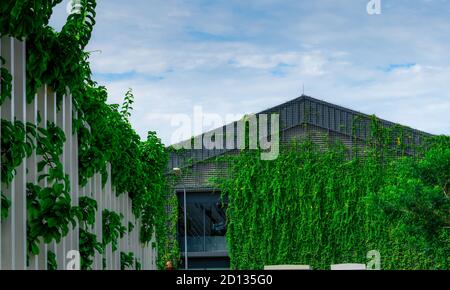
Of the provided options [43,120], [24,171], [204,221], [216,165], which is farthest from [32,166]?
[204,221]

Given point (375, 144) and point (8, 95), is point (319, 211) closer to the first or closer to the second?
point (375, 144)

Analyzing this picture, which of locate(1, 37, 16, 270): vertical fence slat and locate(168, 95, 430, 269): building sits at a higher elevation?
locate(168, 95, 430, 269): building

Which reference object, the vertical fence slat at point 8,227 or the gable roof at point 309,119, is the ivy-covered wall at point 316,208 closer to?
the gable roof at point 309,119

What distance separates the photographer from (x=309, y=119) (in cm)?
1805

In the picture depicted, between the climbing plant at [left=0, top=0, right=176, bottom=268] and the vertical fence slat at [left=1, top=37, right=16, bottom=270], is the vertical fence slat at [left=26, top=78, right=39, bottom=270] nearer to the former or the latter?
the climbing plant at [left=0, top=0, right=176, bottom=268]

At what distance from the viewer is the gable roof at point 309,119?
18.0 meters

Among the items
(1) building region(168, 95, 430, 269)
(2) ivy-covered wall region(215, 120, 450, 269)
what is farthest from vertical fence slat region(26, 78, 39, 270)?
(1) building region(168, 95, 430, 269)

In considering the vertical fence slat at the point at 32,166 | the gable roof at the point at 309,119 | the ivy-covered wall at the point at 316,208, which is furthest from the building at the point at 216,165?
the vertical fence slat at the point at 32,166

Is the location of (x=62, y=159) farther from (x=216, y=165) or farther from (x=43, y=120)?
(x=216, y=165)

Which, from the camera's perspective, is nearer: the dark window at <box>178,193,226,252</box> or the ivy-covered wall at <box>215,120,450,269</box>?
the ivy-covered wall at <box>215,120,450,269</box>

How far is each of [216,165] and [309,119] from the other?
8.90 feet

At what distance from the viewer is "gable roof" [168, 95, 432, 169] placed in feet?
58.9

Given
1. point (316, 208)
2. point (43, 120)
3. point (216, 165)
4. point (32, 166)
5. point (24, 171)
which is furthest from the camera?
point (216, 165)
